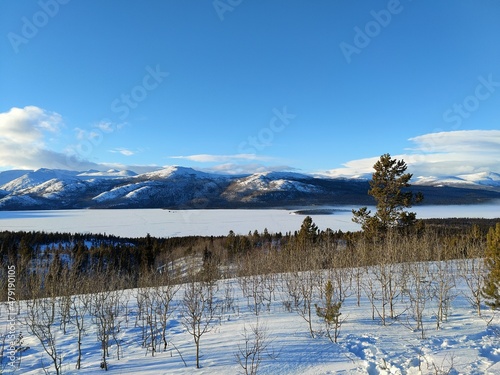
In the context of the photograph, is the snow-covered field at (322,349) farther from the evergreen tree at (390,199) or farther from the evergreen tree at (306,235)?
the evergreen tree at (306,235)

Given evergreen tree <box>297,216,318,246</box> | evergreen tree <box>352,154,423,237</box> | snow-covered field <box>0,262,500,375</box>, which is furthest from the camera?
evergreen tree <box>297,216,318,246</box>

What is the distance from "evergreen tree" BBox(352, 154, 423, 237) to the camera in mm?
28109

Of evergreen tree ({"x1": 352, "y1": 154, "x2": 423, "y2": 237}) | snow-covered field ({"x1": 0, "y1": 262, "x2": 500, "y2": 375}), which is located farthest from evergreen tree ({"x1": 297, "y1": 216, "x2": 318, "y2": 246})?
snow-covered field ({"x1": 0, "y1": 262, "x2": 500, "y2": 375})

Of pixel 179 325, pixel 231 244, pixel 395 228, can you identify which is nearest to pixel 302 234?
pixel 395 228

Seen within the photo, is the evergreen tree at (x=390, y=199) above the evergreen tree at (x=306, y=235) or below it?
above

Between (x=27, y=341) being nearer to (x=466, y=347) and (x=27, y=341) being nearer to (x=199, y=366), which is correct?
(x=199, y=366)

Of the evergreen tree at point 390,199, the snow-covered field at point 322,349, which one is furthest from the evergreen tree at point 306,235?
the snow-covered field at point 322,349

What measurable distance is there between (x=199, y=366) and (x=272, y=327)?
352 centimetres

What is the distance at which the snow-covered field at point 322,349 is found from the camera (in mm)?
7695

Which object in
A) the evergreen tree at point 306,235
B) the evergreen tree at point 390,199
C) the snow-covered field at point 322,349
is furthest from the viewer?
the evergreen tree at point 306,235

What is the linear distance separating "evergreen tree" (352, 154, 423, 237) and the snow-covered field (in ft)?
51.8

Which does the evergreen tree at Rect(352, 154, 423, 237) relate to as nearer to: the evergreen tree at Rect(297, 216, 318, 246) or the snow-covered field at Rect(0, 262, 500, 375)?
the evergreen tree at Rect(297, 216, 318, 246)

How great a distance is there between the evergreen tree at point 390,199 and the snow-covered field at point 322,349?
→ 51.8 feet

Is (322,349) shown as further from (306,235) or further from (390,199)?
(306,235)
